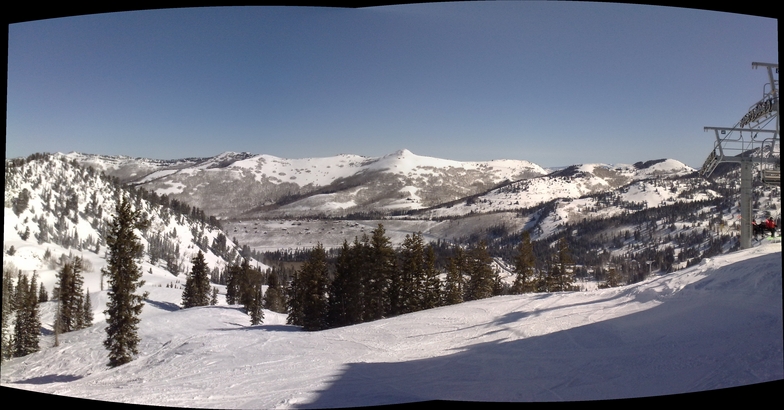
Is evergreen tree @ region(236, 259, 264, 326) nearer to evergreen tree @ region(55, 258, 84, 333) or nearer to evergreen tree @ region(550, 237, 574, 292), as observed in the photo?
evergreen tree @ region(55, 258, 84, 333)

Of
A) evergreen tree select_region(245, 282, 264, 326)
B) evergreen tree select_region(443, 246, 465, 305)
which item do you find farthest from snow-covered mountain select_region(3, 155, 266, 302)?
evergreen tree select_region(443, 246, 465, 305)

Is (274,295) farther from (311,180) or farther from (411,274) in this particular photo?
(411,274)

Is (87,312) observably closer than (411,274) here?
Yes

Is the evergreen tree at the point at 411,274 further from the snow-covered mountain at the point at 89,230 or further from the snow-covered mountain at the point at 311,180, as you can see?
the snow-covered mountain at the point at 89,230

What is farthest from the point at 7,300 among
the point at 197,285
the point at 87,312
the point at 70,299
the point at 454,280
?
the point at 454,280

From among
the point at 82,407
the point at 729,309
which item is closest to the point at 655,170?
the point at 729,309

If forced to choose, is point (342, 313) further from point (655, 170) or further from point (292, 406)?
point (655, 170)

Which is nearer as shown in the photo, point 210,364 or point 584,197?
point 210,364
